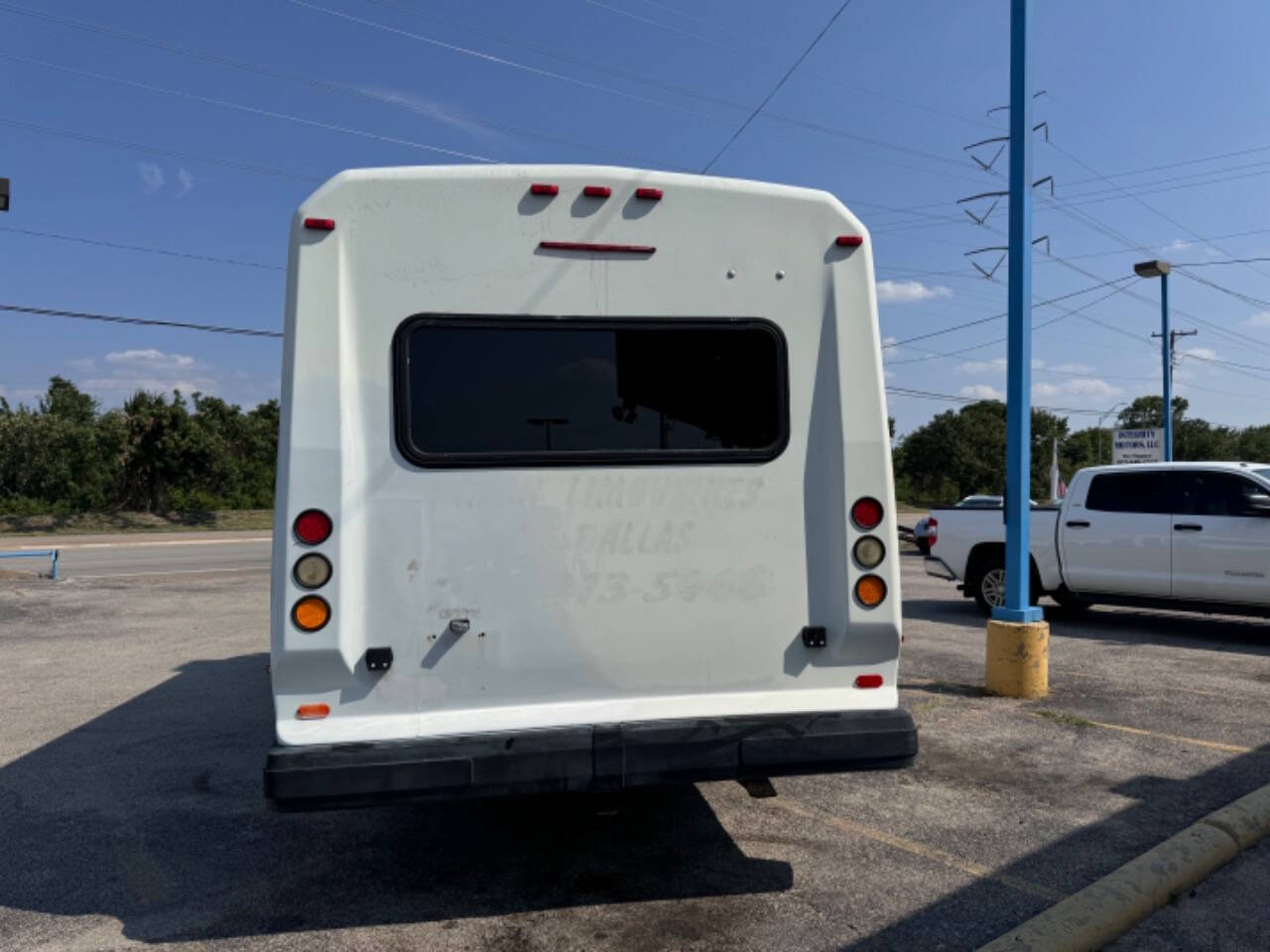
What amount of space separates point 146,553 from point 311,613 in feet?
83.6

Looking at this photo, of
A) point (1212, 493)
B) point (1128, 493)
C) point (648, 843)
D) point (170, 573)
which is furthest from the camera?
point (170, 573)

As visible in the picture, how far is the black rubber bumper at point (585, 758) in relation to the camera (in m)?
3.65

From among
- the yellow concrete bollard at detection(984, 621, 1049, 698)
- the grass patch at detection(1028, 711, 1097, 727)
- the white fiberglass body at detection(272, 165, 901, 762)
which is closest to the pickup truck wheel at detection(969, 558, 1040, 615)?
the yellow concrete bollard at detection(984, 621, 1049, 698)

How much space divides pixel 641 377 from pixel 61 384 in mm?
87546

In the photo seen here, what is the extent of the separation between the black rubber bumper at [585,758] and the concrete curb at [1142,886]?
798 millimetres

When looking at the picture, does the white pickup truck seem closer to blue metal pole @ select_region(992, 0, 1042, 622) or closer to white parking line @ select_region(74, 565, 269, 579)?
blue metal pole @ select_region(992, 0, 1042, 622)

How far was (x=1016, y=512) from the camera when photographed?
24.9ft

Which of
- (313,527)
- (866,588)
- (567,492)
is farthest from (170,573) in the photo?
(866,588)

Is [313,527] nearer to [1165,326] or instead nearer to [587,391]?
[587,391]

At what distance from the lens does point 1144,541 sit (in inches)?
432

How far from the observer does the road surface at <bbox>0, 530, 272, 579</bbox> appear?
69.7ft

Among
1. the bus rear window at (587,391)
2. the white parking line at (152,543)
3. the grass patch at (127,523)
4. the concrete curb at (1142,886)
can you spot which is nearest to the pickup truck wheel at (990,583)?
the concrete curb at (1142,886)

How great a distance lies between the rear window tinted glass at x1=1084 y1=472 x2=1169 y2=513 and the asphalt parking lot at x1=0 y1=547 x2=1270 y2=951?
11.1 feet

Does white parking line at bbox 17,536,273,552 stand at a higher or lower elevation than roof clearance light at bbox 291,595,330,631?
lower
